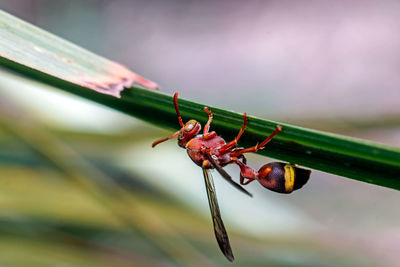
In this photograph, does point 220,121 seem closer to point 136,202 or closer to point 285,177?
point 285,177

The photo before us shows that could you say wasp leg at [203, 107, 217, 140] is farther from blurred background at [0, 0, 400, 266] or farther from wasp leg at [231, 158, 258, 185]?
blurred background at [0, 0, 400, 266]

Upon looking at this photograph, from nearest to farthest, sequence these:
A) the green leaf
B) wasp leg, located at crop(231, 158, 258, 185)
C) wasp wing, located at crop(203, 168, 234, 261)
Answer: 1. the green leaf
2. wasp wing, located at crop(203, 168, 234, 261)
3. wasp leg, located at crop(231, 158, 258, 185)

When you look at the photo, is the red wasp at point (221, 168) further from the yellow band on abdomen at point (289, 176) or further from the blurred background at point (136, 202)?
the blurred background at point (136, 202)

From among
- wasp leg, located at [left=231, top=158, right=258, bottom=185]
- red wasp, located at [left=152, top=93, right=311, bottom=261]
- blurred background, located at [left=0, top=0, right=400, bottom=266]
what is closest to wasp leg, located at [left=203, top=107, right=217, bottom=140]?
red wasp, located at [left=152, top=93, right=311, bottom=261]

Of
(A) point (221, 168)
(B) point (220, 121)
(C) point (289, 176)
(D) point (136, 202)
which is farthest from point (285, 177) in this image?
(D) point (136, 202)

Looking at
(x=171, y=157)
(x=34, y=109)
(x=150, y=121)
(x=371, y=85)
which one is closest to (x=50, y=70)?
(x=150, y=121)

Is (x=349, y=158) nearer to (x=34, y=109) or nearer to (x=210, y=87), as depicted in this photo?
(x=34, y=109)
